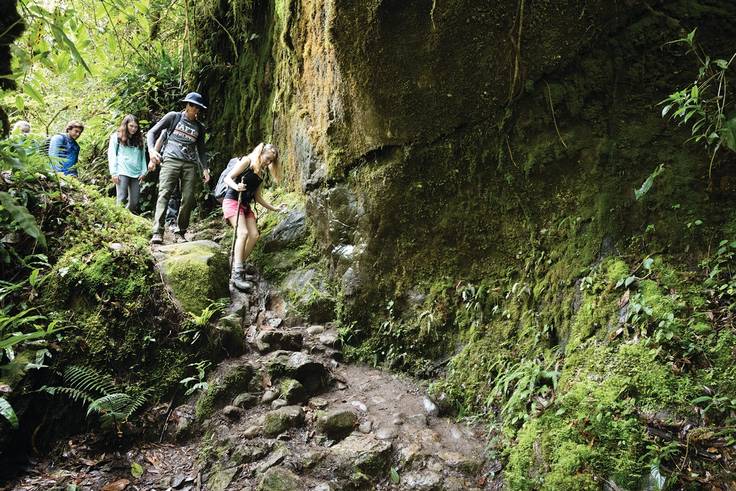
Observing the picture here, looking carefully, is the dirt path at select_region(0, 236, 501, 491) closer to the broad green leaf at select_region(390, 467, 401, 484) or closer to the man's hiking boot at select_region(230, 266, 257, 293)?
the broad green leaf at select_region(390, 467, 401, 484)

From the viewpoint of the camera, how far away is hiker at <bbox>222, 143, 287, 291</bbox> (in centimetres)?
726

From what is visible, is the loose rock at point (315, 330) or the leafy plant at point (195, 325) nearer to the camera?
the leafy plant at point (195, 325)

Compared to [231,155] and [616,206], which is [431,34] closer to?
[616,206]

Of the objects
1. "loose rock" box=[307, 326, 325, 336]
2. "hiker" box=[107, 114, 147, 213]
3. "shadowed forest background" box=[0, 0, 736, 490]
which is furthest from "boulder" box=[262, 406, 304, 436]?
"hiker" box=[107, 114, 147, 213]

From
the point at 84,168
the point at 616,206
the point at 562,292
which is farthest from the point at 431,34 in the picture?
the point at 84,168

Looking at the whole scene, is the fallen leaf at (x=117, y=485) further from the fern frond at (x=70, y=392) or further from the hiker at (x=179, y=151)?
the hiker at (x=179, y=151)

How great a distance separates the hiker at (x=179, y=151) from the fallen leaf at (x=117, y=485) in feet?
14.1

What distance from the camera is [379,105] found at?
5.86 m

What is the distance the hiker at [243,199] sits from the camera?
23.8 ft

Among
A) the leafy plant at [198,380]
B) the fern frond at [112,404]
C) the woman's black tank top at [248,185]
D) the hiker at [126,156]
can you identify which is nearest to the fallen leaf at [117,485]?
the fern frond at [112,404]

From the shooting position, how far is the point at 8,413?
158 inches

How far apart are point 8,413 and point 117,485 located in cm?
112

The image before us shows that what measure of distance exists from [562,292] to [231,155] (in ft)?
26.7

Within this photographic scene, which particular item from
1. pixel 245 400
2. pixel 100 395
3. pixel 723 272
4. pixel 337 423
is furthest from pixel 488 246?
pixel 100 395
